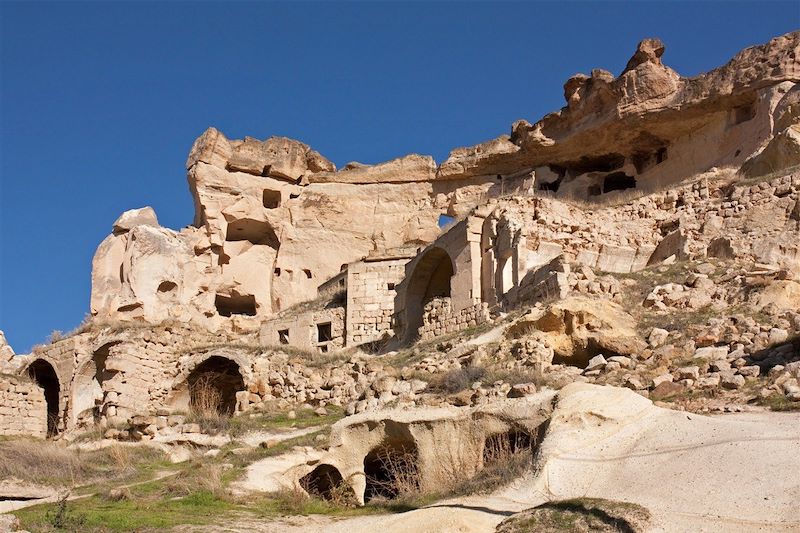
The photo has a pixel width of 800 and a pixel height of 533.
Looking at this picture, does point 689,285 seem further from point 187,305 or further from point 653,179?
point 187,305

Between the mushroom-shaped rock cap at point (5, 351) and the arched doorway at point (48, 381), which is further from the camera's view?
the mushroom-shaped rock cap at point (5, 351)

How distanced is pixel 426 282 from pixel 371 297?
1.67 meters

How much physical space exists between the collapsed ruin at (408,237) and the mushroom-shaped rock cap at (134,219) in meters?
0.07

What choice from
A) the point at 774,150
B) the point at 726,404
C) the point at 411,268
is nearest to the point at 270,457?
the point at 726,404

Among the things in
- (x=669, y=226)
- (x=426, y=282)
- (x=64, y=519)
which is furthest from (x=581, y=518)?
(x=426, y=282)

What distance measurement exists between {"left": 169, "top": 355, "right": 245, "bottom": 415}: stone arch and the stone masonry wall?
4.67 m

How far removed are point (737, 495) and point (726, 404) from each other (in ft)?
12.7

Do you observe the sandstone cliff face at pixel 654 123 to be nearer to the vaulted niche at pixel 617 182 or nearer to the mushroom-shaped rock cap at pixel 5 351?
the vaulted niche at pixel 617 182

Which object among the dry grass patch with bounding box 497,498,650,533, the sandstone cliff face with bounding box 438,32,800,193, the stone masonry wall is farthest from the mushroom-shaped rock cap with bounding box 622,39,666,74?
the dry grass patch with bounding box 497,498,650,533

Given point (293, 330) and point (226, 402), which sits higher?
point (293, 330)

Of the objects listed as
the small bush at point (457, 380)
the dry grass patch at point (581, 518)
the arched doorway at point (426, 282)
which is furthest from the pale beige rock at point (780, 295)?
the arched doorway at point (426, 282)

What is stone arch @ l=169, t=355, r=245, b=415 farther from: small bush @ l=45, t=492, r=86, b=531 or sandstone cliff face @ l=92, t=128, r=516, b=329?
small bush @ l=45, t=492, r=86, b=531

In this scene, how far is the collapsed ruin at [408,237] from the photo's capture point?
963 inches

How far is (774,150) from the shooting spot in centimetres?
2769
